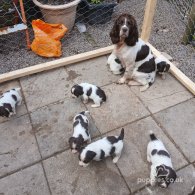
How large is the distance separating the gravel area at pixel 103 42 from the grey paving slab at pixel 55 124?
3.79ft

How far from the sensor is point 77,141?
266 cm

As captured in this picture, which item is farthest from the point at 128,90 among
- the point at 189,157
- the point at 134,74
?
the point at 189,157

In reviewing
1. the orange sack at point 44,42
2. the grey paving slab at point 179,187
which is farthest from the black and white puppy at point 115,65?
the grey paving slab at point 179,187

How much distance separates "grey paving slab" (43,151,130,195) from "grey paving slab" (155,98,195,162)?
798 mm

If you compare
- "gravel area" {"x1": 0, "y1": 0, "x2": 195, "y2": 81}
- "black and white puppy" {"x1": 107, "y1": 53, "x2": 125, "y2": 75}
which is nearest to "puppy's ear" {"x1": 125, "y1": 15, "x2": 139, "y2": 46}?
"black and white puppy" {"x1": 107, "y1": 53, "x2": 125, "y2": 75}

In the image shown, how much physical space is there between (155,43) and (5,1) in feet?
8.28

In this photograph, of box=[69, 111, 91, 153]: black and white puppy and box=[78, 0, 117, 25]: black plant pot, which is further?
box=[78, 0, 117, 25]: black plant pot

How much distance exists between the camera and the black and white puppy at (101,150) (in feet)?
8.38

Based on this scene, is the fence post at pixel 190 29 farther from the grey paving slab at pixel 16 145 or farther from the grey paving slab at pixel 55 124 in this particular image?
the grey paving slab at pixel 16 145

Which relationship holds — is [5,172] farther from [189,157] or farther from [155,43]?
[155,43]

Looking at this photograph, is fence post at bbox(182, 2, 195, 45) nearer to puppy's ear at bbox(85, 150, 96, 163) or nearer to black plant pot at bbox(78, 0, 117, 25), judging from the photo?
black plant pot at bbox(78, 0, 117, 25)

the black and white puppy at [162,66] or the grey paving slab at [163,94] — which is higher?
the black and white puppy at [162,66]

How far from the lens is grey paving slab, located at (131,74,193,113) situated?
135 inches

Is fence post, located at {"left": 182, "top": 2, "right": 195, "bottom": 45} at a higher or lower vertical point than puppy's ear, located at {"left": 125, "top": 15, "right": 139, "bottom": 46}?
lower
